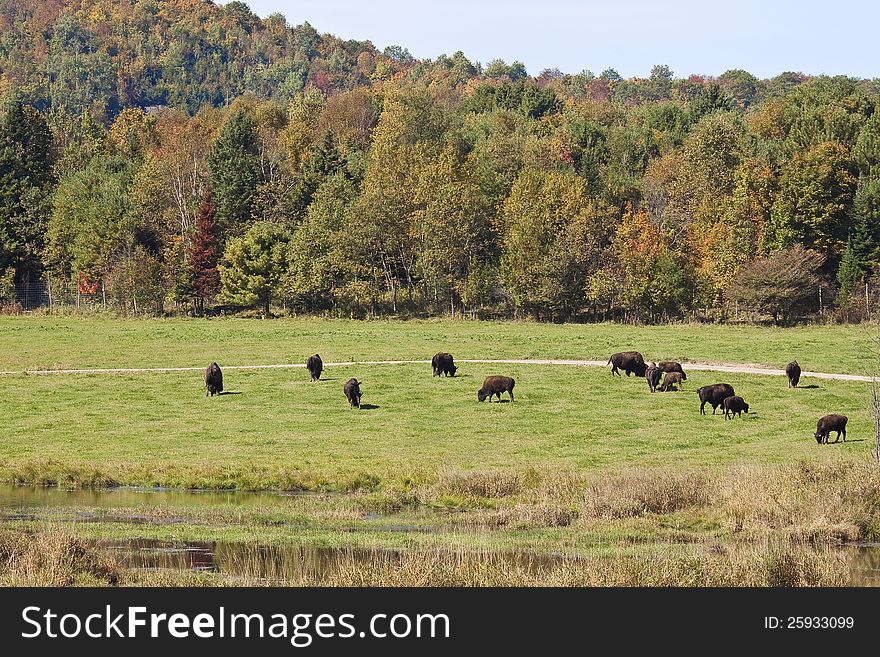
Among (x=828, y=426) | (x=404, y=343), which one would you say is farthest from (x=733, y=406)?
→ (x=404, y=343)

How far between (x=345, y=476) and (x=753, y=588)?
47.5 ft

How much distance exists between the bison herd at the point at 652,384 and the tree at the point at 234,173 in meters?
60.5

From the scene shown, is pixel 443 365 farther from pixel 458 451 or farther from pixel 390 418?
pixel 458 451

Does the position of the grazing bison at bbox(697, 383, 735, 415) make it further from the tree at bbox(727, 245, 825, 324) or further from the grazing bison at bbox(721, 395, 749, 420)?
the tree at bbox(727, 245, 825, 324)

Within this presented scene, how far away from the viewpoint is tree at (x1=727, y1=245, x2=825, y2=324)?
80312 mm

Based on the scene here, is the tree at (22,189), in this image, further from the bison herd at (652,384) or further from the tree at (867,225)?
the tree at (867,225)

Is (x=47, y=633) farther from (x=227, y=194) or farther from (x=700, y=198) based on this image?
(x=227, y=194)

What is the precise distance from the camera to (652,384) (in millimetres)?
46062

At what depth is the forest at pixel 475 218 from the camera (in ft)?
286

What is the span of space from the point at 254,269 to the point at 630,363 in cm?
5154

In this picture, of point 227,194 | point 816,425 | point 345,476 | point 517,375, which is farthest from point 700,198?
point 345,476

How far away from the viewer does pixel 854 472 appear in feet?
86.9

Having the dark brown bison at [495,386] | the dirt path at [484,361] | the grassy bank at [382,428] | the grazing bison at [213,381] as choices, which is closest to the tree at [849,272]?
the dirt path at [484,361]

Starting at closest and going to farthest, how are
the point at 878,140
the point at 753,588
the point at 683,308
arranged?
the point at 753,588 < the point at 683,308 < the point at 878,140
